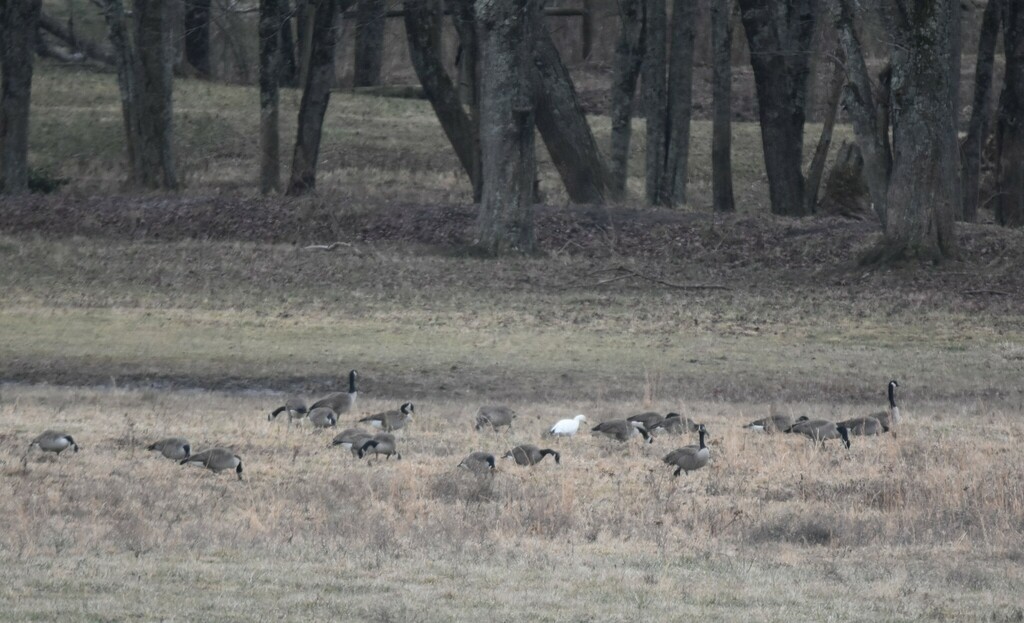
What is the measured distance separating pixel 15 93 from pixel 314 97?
655 centimetres

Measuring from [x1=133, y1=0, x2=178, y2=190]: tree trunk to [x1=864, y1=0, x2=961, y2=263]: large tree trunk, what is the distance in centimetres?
1607

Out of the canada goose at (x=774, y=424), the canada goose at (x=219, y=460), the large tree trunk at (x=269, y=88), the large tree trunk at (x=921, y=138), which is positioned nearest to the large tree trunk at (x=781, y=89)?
the large tree trunk at (x=921, y=138)

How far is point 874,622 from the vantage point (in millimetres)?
8281

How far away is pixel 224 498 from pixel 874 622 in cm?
556

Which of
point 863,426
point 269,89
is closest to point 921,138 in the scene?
point 863,426

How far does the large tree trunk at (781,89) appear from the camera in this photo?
3231 centimetres

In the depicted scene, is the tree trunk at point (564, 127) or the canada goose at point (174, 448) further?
the tree trunk at point (564, 127)

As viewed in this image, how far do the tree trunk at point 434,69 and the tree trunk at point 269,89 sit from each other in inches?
118

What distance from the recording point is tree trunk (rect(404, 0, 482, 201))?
3194 centimetres

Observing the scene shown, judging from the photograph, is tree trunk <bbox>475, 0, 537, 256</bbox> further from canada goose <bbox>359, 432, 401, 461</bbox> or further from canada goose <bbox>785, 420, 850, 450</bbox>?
canada goose <bbox>359, 432, 401, 461</bbox>

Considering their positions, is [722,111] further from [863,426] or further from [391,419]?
[391,419]

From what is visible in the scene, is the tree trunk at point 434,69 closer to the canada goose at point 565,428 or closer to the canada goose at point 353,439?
the canada goose at point 565,428

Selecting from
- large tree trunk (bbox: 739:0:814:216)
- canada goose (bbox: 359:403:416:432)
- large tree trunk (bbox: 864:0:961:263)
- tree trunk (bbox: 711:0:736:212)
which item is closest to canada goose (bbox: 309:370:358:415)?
canada goose (bbox: 359:403:416:432)

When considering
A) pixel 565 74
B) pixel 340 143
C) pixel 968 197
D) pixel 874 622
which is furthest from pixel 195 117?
pixel 874 622
